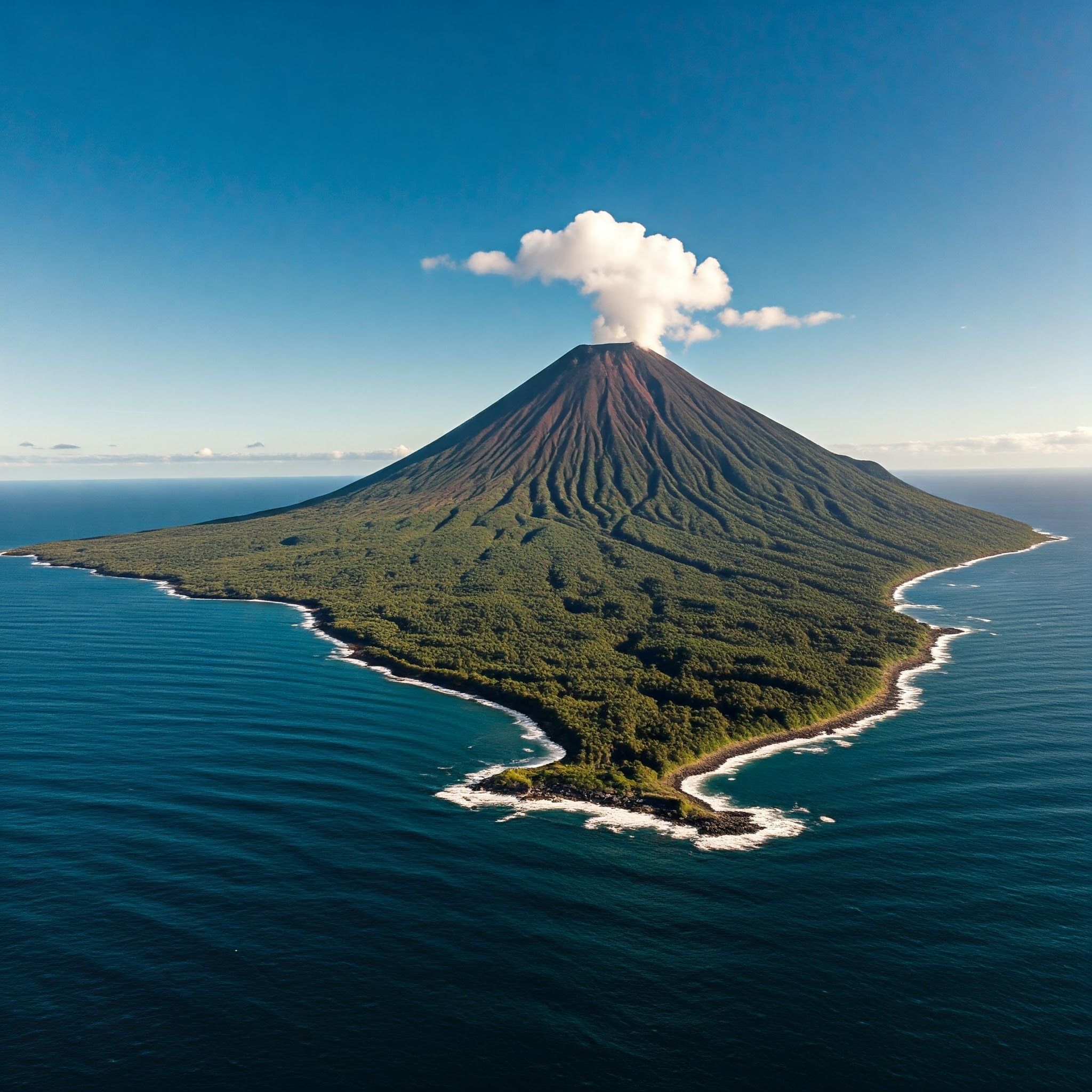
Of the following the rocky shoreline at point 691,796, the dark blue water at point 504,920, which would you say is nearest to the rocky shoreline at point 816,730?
the rocky shoreline at point 691,796

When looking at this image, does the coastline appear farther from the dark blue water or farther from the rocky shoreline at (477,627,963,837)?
the dark blue water

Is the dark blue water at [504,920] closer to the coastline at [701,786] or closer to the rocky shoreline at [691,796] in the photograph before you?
the coastline at [701,786]

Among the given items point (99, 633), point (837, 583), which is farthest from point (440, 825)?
point (837, 583)

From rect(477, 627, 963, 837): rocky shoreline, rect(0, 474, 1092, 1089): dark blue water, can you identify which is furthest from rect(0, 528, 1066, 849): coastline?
rect(0, 474, 1092, 1089): dark blue water

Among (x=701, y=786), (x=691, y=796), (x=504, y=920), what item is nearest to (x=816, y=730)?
(x=701, y=786)

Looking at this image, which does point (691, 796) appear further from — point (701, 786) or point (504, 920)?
point (504, 920)

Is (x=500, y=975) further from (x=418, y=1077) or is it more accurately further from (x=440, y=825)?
(x=440, y=825)
